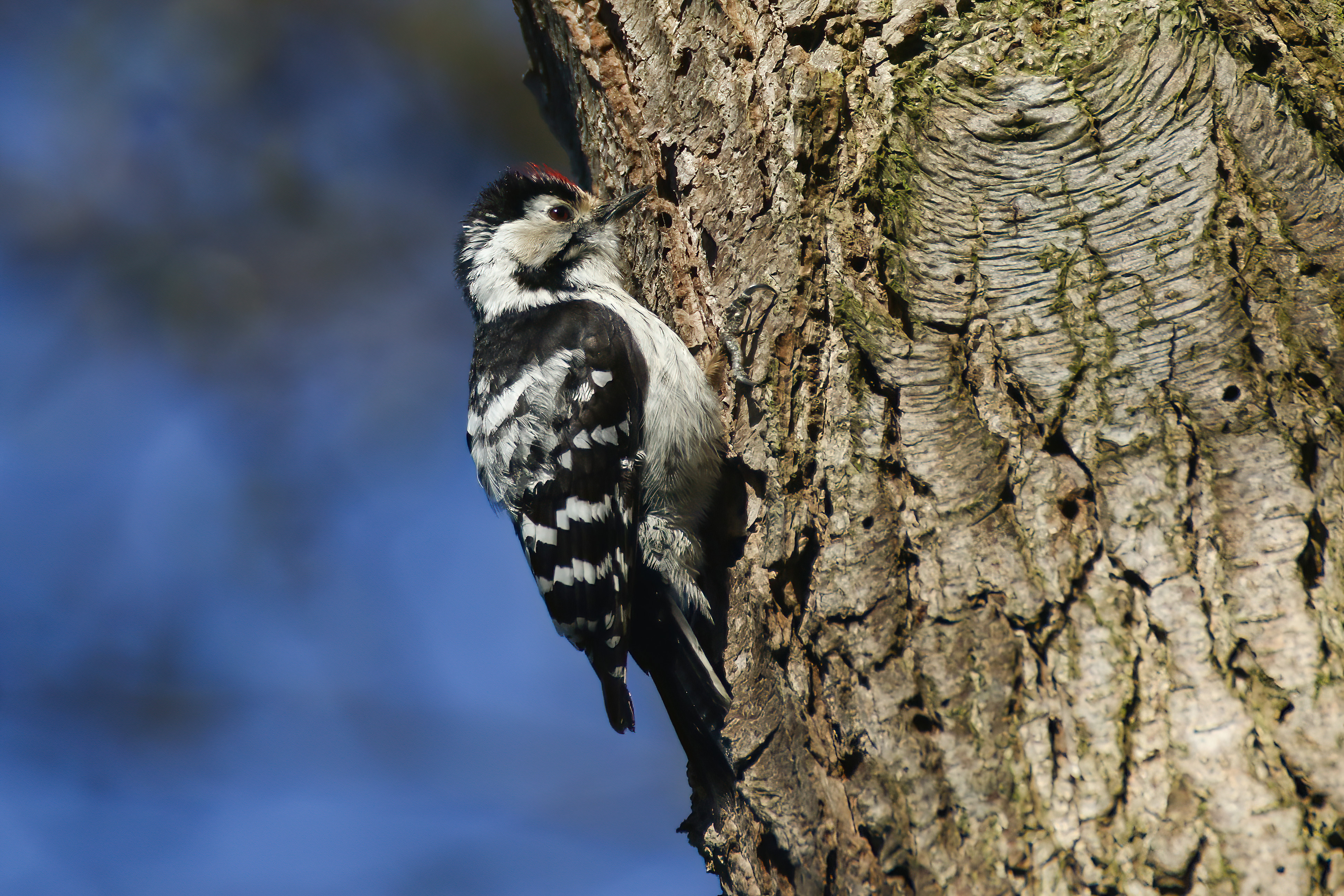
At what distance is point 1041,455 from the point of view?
6.58 ft

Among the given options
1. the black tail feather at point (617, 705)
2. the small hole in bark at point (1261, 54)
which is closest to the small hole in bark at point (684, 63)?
the small hole in bark at point (1261, 54)

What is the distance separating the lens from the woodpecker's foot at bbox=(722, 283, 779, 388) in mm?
2686

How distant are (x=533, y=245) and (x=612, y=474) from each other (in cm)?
124

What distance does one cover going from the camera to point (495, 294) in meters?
4.19

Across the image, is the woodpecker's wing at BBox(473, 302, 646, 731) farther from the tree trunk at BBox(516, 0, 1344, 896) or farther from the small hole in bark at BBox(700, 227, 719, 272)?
the tree trunk at BBox(516, 0, 1344, 896)

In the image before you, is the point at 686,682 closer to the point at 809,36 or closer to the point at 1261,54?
the point at 809,36

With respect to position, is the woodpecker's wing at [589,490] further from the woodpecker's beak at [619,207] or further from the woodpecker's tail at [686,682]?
the woodpecker's beak at [619,207]

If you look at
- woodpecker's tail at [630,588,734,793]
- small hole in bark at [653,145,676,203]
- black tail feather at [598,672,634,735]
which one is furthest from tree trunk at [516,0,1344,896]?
black tail feather at [598,672,634,735]

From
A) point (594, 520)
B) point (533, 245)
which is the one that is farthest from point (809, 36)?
point (533, 245)

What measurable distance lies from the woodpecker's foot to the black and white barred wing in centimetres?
59

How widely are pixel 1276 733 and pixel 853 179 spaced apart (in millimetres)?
1494

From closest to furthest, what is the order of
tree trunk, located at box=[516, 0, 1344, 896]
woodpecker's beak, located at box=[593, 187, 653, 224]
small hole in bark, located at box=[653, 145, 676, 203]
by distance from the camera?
tree trunk, located at box=[516, 0, 1344, 896] < small hole in bark, located at box=[653, 145, 676, 203] < woodpecker's beak, located at box=[593, 187, 653, 224]

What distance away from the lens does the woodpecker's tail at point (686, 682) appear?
9.02 ft

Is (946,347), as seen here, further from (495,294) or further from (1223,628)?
(495,294)
